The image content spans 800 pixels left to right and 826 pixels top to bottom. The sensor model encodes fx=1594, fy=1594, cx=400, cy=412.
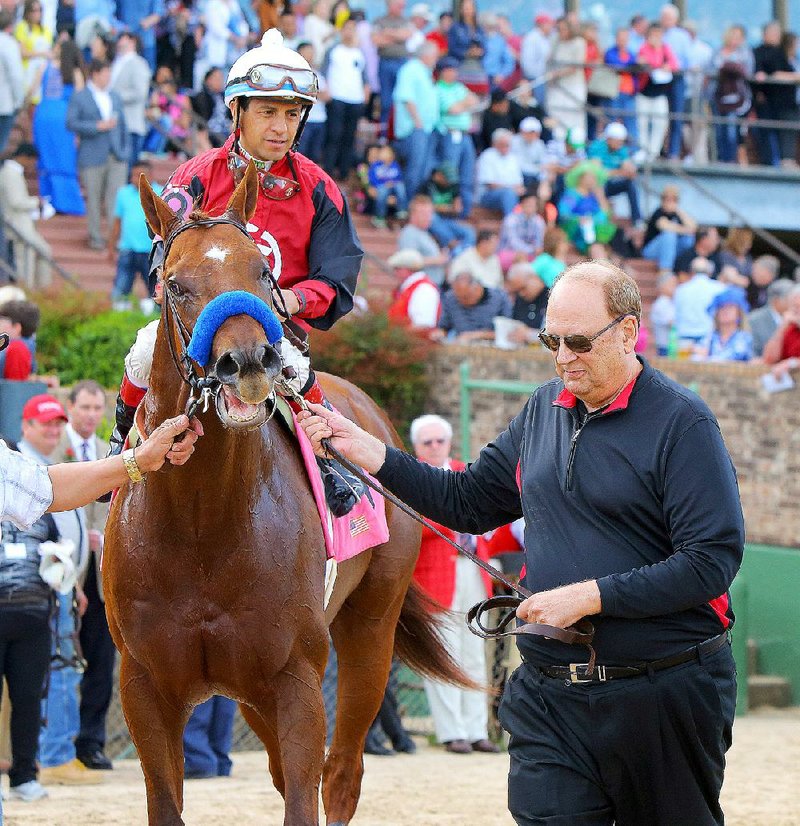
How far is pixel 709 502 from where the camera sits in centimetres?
402

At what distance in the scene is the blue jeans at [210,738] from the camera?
8.84 metres

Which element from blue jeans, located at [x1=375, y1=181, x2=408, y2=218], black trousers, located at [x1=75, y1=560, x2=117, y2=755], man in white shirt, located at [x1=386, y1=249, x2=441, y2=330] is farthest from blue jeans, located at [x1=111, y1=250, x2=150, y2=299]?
black trousers, located at [x1=75, y1=560, x2=117, y2=755]

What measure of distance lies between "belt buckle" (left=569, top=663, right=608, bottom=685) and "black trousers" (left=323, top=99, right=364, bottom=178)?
13.3 m

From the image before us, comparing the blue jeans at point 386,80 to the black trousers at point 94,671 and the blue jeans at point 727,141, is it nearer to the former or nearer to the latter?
the blue jeans at point 727,141

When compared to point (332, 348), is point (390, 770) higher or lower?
lower

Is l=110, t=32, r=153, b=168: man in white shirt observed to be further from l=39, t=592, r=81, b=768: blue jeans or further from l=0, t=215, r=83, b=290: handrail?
l=39, t=592, r=81, b=768: blue jeans

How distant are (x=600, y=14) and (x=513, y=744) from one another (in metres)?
20.2

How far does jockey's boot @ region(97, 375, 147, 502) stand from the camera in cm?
549

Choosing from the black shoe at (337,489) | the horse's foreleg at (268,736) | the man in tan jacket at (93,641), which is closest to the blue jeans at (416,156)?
the man in tan jacket at (93,641)

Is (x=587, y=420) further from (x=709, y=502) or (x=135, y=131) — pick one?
(x=135, y=131)

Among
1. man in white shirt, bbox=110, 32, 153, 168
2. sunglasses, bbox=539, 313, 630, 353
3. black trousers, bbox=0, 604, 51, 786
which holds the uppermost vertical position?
man in white shirt, bbox=110, 32, 153, 168

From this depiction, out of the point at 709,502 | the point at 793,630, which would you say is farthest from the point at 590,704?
the point at 793,630

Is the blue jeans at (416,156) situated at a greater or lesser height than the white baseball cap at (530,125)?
lesser

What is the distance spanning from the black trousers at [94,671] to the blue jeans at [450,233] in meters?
8.98
